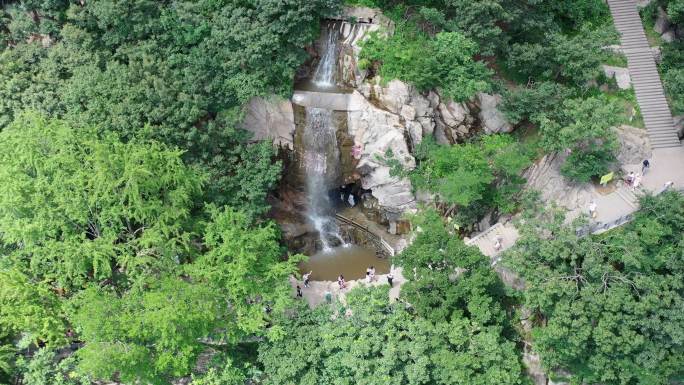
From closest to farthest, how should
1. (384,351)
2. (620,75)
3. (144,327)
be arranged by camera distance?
(144,327)
(384,351)
(620,75)

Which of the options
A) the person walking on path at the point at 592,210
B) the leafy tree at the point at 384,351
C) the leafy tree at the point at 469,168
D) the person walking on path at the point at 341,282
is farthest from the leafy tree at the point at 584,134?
the person walking on path at the point at 341,282

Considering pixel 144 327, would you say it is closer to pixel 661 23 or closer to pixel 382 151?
pixel 382 151

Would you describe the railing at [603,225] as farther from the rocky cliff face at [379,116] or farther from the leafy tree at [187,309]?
the leafy tree at [187,309]

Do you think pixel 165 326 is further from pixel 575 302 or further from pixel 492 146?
pixel 492 146

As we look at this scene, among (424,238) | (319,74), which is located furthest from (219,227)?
(319,74)

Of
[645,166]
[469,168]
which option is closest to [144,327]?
[469,168]
